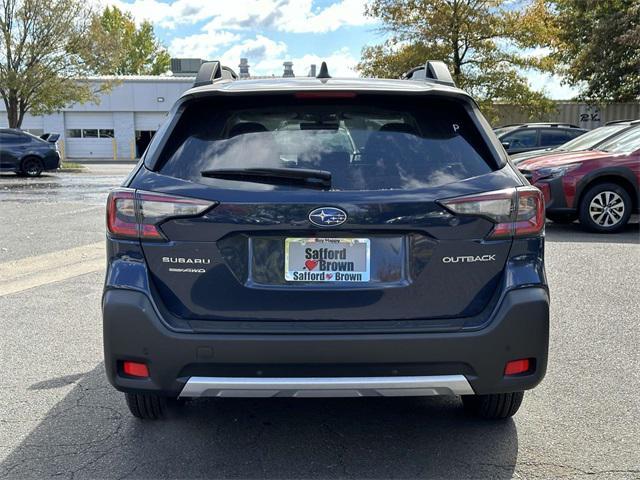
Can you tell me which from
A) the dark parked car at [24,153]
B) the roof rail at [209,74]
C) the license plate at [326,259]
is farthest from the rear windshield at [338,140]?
the dark parked car at [24,153]

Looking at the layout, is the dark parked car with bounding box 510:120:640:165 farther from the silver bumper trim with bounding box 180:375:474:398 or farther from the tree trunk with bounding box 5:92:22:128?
the tree trunk with bounding box 5:92:22:128

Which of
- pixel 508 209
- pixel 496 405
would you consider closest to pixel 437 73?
pixel 508 209

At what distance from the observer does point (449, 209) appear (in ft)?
9.34

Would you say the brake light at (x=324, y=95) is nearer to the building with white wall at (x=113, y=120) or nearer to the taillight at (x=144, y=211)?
the taillight at (x=144, y=211)

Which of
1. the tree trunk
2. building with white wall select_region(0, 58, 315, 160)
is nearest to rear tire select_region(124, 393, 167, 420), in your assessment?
the tree trunk

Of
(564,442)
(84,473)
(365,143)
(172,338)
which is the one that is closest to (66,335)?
(84,473)

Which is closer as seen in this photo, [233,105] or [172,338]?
[172,338]

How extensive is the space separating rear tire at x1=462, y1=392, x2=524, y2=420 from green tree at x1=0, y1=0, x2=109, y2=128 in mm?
30650

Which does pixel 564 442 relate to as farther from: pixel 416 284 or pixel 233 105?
pixel 233 105

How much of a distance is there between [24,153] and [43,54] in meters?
9.72

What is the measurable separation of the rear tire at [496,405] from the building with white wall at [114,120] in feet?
148

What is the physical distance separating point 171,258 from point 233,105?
80 cm

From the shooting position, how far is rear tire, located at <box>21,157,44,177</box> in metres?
22.9

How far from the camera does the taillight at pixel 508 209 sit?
286 centimetres
